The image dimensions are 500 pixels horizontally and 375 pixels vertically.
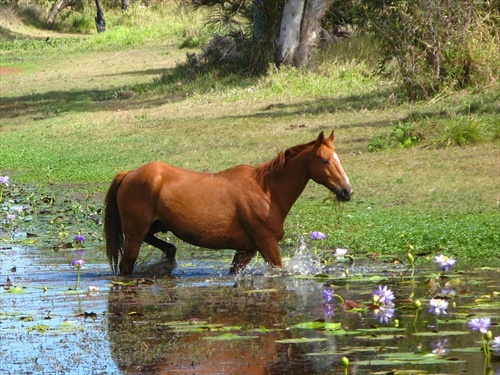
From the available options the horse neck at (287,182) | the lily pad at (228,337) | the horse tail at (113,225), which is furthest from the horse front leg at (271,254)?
the lily pad at (228,337)

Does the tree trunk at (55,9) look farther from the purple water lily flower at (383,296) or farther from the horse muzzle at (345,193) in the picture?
the purple water lily flower at (383,296)

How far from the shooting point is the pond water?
282 inches

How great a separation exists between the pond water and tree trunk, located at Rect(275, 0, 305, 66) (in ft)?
52.5

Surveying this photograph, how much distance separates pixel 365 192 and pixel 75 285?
211 inches

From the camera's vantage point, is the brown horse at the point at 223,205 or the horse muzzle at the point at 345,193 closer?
the horse muzzle at the point at 345,193

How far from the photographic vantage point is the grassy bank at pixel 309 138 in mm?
12711

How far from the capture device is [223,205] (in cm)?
1070

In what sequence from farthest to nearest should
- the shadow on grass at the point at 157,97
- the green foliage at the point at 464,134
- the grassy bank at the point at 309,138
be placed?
the shadow on grass at the point at 157,97, the green foliage at the point at 464,134, the grassy bank at the point at 309,138

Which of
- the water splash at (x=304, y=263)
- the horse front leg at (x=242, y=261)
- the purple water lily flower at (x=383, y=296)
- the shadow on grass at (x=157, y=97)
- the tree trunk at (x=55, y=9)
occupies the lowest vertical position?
the tree trunk at (x=55, y=9)

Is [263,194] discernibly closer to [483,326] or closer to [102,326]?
[102,326]

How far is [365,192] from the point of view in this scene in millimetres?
14758

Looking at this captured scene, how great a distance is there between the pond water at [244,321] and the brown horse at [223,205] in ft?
1.01

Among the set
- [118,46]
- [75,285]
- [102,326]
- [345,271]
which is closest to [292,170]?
[345,271]

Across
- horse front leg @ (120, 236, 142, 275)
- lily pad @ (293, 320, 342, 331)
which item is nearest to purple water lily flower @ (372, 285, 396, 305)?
lily pad @ (293, 320, 342, 331)
